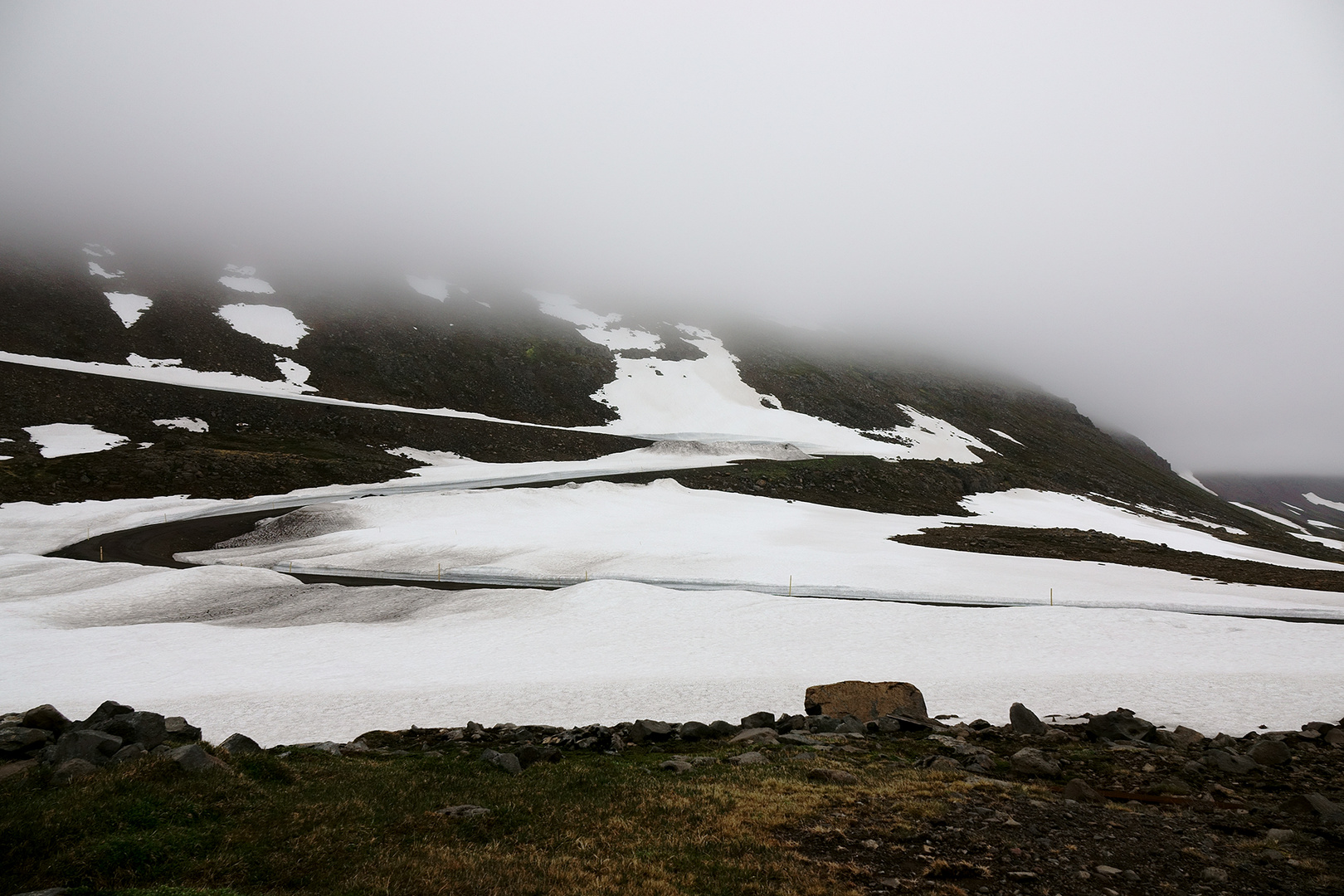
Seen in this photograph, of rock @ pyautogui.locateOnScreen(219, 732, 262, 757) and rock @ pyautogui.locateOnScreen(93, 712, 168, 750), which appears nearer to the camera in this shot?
rock @ pyautogui.locateOnScreen(93, 712, 168, 750)

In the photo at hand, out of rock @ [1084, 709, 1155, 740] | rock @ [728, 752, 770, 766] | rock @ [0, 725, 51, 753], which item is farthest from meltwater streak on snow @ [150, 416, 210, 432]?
rock @ [1084, 709, 1155, 740]

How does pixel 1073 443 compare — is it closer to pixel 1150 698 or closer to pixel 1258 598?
pixel 1258 598

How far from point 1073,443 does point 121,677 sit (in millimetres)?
168834

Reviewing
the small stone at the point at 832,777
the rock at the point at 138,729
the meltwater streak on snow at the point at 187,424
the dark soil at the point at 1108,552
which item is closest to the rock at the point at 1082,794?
the small stone at the point at 832,777

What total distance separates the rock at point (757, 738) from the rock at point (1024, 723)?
7.00 metres

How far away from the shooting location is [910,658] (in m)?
26.1

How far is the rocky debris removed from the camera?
59.2 feet

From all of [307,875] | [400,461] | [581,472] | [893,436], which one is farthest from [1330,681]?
[893,436]

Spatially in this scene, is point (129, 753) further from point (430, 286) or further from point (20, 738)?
point (430, 286)

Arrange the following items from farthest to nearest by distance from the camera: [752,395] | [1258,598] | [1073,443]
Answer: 1. [1073,443]
2. [752,395]
3. [1258,598]

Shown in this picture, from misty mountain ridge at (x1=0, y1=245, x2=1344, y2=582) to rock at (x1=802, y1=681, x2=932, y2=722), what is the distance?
40.1 m

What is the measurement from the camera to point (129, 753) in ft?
38.4

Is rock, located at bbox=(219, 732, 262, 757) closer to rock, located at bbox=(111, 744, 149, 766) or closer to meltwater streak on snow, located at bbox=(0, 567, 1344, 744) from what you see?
rock, located at bbox=(111, 744, 149, 766)

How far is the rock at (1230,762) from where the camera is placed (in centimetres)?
1500
